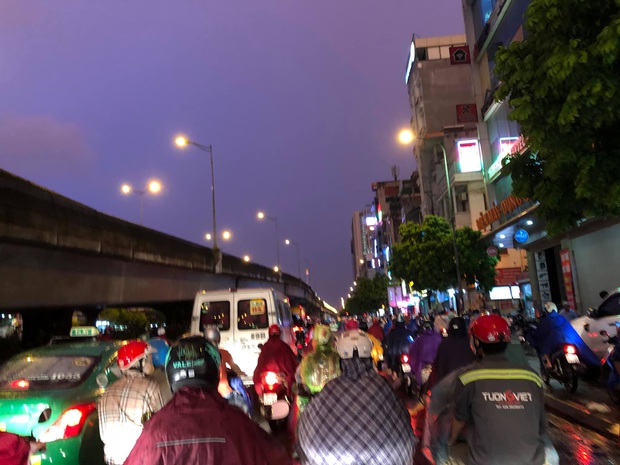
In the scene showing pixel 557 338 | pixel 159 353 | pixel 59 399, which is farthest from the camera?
pixel 557 338

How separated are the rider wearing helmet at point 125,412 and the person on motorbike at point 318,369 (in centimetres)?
214

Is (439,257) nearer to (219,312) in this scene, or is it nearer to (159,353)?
(219,312)

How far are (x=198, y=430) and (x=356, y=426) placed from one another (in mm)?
1180

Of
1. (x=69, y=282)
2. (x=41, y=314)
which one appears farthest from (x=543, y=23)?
(x=41, y=314)

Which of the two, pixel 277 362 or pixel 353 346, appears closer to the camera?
pixel 353 346

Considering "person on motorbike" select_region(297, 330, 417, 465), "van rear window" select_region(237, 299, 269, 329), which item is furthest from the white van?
"person on motorbike" select_region(297, 330, 417, 465)

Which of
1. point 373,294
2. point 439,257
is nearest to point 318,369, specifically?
point 439,257

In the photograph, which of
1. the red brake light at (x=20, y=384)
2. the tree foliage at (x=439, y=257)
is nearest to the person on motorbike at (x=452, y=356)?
the red brake light at (x=20, y=384)

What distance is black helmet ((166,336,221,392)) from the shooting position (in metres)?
2.84

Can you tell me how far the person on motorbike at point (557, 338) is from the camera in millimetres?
11578

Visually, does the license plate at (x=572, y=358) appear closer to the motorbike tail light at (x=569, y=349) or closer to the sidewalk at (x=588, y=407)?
the motorbike tail light at (x=569, y=349)

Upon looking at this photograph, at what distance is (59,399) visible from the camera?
5816 millimetres

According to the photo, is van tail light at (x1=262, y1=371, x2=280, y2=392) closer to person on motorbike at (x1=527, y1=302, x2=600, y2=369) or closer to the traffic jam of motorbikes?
the traffic jam of motorbikes

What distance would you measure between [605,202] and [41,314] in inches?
997
